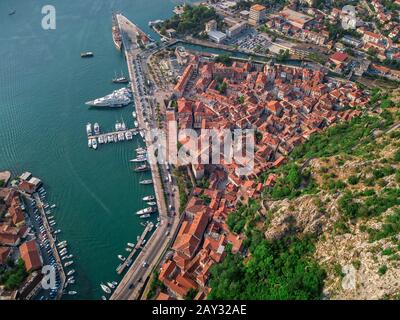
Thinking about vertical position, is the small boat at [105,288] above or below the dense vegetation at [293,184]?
below

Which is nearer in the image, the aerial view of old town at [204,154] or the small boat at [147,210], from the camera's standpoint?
the aerial view of old town at [204,154]

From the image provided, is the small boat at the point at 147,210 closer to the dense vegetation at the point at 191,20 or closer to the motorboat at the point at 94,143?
the motorboat at the point at 94,143

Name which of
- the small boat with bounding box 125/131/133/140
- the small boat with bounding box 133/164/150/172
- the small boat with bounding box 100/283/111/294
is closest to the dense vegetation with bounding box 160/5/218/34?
the small boat with bounding box 125/131/133/140

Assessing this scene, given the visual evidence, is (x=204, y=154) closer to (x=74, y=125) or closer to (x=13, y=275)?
(x=74, y=125)

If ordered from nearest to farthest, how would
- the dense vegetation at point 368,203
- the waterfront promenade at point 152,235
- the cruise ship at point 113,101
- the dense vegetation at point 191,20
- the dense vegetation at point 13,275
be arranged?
the dense vegetation at point 368,203
the dense vegetation at point 13,275
the waterfront promenade at point 152,235
the cruise ship at point 113,101
the dense vegetation at point 191,20

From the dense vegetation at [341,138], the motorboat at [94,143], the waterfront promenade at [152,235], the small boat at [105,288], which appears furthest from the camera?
the motorboat at [94,143]

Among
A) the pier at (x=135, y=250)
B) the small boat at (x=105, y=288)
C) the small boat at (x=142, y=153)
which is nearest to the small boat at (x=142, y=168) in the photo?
the small boat at (x=142, y=153)

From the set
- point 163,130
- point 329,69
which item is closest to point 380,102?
point 329,69

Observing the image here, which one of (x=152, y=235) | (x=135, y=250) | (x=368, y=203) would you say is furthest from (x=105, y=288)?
(x=368, y=203)
